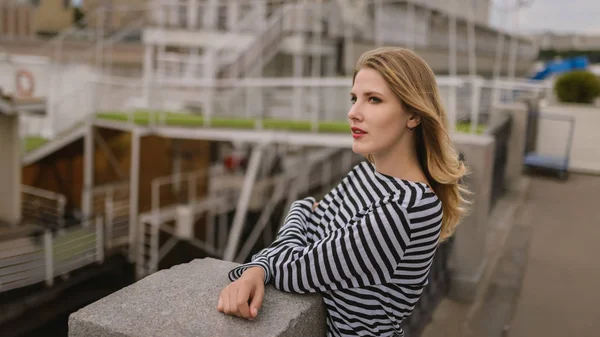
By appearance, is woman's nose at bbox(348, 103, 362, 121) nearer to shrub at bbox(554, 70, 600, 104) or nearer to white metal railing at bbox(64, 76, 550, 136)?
white metal railing at bbox(64, 76, 550, 136)

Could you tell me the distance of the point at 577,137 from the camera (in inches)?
408

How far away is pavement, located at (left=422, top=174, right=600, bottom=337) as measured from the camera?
393 centimetres

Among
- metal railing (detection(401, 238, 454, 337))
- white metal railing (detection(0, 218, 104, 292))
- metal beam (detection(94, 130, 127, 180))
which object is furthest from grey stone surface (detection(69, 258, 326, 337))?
metal beam (detection(94, 130, 127, 180))

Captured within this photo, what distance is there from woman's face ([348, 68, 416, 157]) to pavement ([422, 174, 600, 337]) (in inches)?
83.2

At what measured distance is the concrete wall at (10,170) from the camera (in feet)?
41.3

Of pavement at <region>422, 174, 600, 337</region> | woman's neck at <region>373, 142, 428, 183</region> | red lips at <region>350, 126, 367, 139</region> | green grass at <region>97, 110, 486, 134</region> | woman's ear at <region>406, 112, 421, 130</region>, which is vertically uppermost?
woman's ear at <region>406, 112, 421, 130</region>

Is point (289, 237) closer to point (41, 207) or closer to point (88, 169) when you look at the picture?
point (88, 169)

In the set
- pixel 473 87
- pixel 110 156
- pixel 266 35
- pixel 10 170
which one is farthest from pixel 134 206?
pixel 473 87

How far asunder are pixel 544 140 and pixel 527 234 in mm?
4964

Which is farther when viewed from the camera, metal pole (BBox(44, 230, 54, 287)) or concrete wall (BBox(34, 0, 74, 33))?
concrete wall (BBox(34, 0, 74, 33))

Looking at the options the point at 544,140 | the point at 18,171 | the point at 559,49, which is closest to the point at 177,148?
the point at 18,171

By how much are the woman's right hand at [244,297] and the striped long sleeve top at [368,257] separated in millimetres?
102

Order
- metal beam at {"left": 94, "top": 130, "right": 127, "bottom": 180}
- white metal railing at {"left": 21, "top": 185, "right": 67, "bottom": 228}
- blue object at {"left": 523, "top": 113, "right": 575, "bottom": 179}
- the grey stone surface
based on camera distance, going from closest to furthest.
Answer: the grey stone surface → blue object at {"left": 523, "top": 113, "right": 575, "bottom": 179} → white metal railing at {"left": 21, "top": 185, "right": 67, "bottom": 228} → metal beam at {"left": 94, "top": 130, "right": 127, "bottom": 180}

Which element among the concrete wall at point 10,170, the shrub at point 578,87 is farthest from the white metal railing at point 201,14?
the shrub at point 578,87
